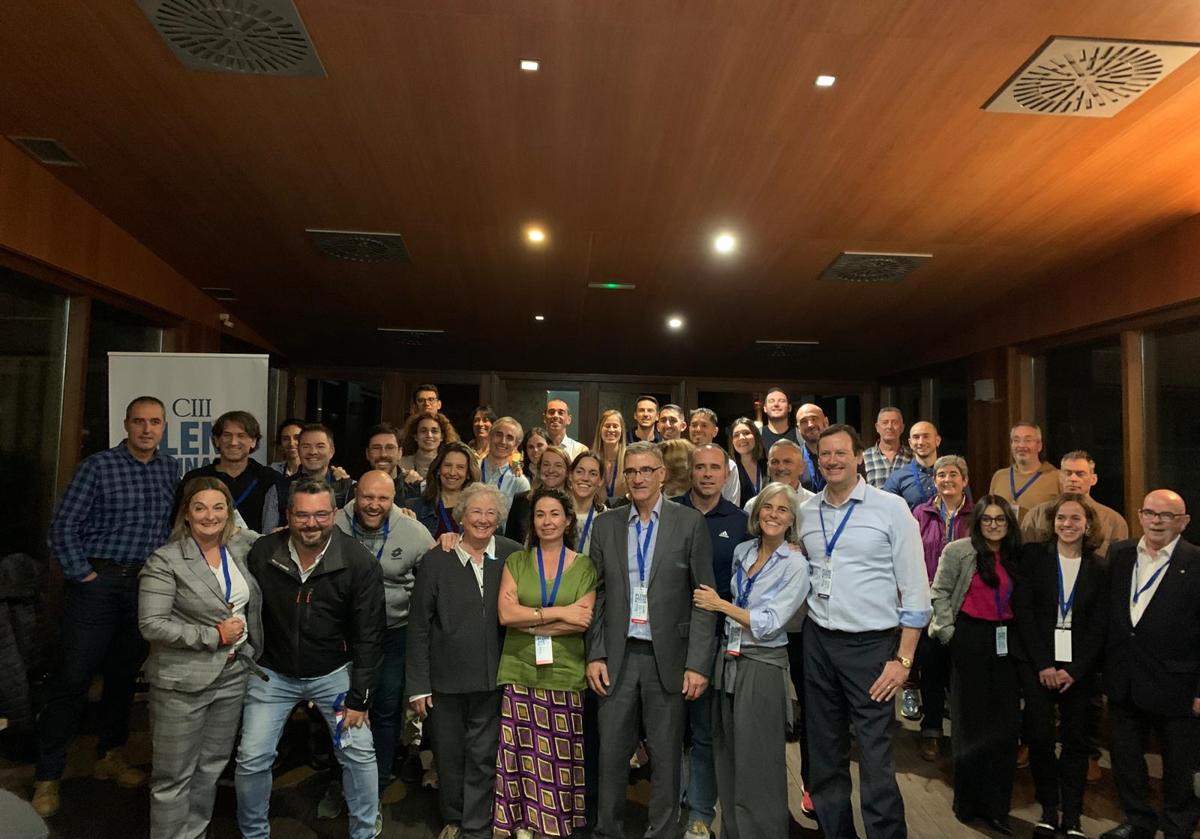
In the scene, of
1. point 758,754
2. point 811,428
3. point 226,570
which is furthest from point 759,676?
point 811,428

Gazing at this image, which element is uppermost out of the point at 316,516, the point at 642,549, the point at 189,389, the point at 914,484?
the point at 189,389

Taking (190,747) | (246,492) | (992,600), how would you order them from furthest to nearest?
(246,492)
(992,600)
(190,747)

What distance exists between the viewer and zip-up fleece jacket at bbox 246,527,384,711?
270 centimetres

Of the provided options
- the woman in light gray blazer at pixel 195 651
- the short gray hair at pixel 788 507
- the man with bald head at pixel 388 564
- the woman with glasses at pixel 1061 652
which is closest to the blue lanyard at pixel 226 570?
the woman in light gray blazer at pixel 195 651

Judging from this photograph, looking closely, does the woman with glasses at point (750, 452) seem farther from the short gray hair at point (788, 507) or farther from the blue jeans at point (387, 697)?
the blue jeans at point (387, 697)

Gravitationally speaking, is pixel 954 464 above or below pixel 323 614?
above

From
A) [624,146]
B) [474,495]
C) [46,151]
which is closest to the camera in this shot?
[474,495]

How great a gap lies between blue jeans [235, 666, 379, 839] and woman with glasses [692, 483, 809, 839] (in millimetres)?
1338

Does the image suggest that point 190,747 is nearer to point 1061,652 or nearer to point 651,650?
point 651,650

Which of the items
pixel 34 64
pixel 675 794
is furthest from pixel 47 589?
pixel 675 794

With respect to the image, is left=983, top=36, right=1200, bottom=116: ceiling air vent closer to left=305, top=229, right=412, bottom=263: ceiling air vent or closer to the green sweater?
the green sweater

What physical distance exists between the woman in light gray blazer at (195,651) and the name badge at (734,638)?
1.78 meters

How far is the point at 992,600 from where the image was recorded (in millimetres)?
3295

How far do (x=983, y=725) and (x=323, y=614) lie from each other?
2.81m
